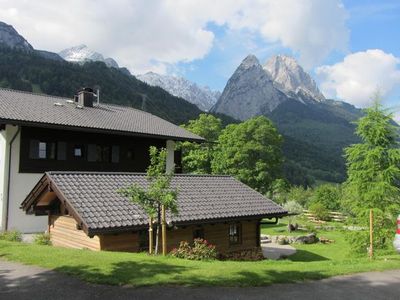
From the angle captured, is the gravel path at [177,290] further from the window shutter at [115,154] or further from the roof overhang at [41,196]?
the window shutter at [115,154]

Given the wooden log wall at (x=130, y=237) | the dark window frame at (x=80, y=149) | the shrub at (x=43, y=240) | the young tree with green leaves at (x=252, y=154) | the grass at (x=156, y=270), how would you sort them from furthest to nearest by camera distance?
the young tree with green leaves at (x=252, y=154), the dark window frame at (x=80, y=149), the shrub at (x=43, y=240), the wooden log wall at (x=130, y=237), the grass at (x=156, y=270)

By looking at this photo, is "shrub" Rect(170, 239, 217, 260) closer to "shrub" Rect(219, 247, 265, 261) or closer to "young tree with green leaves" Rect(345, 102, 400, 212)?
"shrub" Rect(219, 247, 265, 261)

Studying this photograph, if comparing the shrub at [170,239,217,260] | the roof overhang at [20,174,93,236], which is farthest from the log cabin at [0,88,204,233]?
the shrub at [170,239,217,260]

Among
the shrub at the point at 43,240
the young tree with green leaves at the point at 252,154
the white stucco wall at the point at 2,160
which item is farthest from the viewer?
the young tree with green leaves at the point at 252,154

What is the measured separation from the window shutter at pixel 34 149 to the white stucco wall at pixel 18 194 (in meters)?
0.70

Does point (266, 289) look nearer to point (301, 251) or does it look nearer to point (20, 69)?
point (301, 251)

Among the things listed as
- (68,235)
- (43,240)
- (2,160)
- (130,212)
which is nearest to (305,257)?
(130,212)

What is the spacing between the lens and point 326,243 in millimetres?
28484

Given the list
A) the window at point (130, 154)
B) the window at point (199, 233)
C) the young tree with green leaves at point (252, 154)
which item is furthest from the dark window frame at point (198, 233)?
the young tree with green leaves at point (252, 154)

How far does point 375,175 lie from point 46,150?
18857 millimetres

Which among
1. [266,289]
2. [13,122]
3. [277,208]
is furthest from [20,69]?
[266,289]

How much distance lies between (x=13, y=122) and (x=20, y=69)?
398 feet

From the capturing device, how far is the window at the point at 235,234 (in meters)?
17.9

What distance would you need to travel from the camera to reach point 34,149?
23.9m
